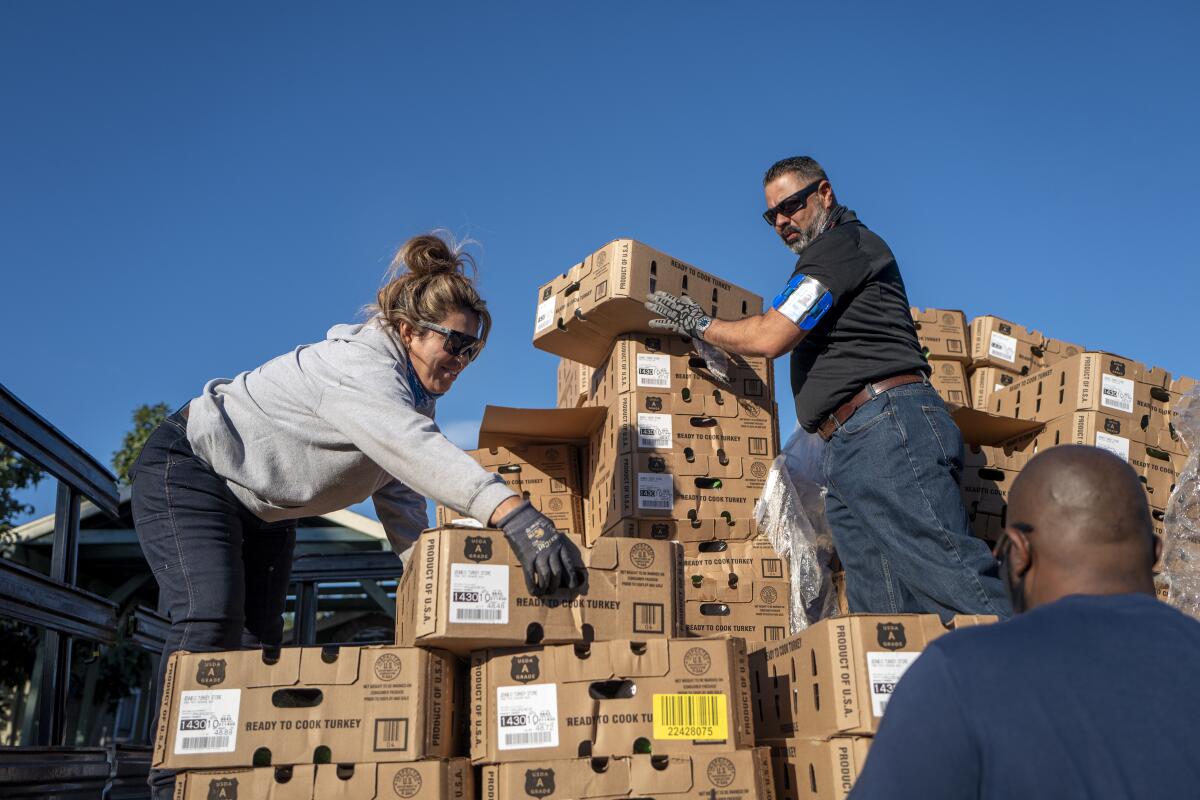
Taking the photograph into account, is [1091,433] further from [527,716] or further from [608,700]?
[527,716]

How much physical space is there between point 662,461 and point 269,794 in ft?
6.99

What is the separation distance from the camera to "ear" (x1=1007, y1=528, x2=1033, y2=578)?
4.84ft

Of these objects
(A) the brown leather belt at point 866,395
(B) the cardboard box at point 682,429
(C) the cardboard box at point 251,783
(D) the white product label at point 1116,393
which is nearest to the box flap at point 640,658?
(C) the cardboard box at point 251,783

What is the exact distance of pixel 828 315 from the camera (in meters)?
3.50

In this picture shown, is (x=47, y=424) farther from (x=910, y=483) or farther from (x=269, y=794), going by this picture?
(x=910, y=483)

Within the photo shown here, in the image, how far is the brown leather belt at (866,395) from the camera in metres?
3.31

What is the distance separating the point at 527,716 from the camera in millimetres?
2514

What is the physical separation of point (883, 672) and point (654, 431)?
1.84 meters

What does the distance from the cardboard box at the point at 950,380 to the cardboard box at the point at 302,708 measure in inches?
132

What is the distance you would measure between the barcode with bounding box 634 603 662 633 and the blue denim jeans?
0.84 meters

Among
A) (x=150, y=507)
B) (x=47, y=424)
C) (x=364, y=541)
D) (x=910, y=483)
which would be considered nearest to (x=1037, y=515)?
(x=910, y=483)

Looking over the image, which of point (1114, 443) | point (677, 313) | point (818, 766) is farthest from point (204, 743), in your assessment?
point (1114, 443)

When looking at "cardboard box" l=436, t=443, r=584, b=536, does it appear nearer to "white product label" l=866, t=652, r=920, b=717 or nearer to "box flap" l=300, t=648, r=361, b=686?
"box flap" l=300, t=648, r=361, b=686

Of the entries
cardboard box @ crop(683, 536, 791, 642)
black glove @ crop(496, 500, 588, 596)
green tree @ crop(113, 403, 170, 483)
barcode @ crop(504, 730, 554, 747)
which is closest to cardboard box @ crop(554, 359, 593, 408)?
cardboard box @ crop(683, 536, 791, 642)
